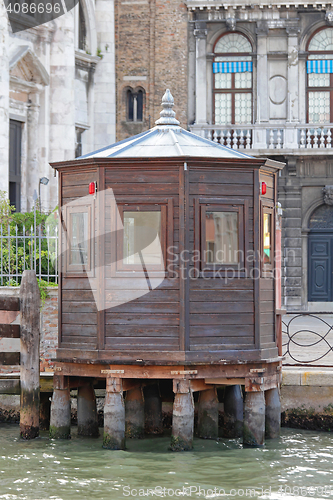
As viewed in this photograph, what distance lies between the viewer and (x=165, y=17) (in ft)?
81.9

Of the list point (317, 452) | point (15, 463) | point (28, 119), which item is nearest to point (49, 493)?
point (15, 463)

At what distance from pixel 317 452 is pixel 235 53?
54.9 feet

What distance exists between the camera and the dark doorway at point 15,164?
2003 centimetres

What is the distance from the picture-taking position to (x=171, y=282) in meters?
10.0

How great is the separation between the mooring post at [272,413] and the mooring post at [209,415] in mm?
652

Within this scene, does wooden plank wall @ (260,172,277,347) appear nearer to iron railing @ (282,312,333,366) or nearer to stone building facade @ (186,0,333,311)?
iron railing @ (282,312,333,366)

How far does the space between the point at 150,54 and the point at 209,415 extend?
16327 millimetres

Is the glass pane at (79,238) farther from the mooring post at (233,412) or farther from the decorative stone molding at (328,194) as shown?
the decorative stone molding at (328,194)

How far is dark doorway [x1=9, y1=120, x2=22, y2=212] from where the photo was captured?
65.7 ft

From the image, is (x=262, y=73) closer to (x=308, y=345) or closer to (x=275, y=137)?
(x=275, y=137)

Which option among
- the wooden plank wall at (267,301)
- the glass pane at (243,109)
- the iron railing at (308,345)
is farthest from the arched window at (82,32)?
the wooden plank wall at (267,301)

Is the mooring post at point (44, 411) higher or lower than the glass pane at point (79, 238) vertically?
lower

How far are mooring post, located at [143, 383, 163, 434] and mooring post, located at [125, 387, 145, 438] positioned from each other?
41cm

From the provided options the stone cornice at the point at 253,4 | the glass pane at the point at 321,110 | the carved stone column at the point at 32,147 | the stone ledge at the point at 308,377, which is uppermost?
the stone cornice at the point at 253,4
